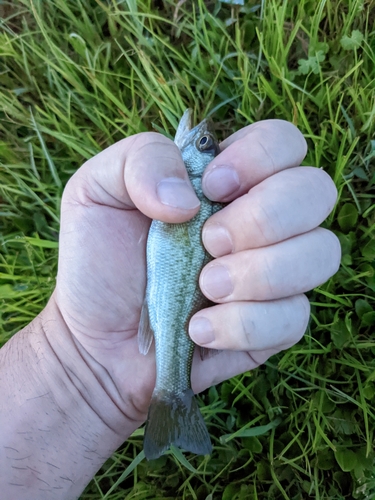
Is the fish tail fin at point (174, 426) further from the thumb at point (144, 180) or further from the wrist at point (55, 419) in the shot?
the thumb at point (144, 180)

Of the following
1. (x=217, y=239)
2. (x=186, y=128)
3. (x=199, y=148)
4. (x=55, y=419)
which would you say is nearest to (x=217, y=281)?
(x=217, y=239)

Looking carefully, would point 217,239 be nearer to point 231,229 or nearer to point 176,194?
point 231,229

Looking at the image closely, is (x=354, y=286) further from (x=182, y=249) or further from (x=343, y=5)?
(x=343, y=5)

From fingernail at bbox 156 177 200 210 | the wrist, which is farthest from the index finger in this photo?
the wrist

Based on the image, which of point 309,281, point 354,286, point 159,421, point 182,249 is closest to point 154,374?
point 159,421

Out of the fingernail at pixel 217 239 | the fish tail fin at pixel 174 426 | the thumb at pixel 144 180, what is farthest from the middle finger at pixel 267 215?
the fish tail fin at pixel 174 426

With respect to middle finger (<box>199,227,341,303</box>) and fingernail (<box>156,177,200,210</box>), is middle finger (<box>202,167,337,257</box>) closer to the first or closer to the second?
middle finger (<box>199,227,341,303</box>)
